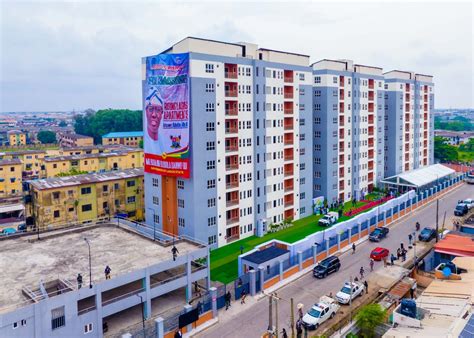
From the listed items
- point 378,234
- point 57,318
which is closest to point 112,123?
point 378,234

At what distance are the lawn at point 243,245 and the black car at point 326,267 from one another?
8052 mm

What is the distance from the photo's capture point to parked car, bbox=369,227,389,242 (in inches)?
2069

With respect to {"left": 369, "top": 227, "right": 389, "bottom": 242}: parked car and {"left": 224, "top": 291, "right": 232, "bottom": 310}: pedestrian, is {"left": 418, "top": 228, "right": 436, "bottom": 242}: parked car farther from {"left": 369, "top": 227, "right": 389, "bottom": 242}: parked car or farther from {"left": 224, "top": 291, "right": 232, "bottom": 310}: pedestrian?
{"left": 224, "top": 291, "right": 232, "bottom": 310}: pedestrian

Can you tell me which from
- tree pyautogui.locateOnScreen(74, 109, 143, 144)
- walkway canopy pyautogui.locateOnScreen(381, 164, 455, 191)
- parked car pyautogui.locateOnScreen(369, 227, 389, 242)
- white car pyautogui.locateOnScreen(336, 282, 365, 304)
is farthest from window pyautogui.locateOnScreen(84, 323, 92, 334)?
tree pyautogui.locateOnScreen(74, 109, 143, 144)

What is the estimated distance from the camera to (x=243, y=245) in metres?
51.8

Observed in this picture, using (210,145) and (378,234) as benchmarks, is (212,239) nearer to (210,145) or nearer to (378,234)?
(210,145)

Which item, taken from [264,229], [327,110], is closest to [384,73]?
[327,110]

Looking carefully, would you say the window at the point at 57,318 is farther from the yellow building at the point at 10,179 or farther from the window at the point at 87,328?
the yellow building at the point at 10,179

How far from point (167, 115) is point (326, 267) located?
2488 cm

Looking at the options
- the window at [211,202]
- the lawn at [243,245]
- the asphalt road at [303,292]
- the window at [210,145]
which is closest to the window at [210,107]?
the window at [210,145]

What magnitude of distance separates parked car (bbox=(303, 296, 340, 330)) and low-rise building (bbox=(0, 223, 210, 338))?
10.1m

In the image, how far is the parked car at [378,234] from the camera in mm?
52562

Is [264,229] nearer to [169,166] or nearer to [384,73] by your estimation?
[169,166]

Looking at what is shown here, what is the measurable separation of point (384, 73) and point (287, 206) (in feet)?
138
